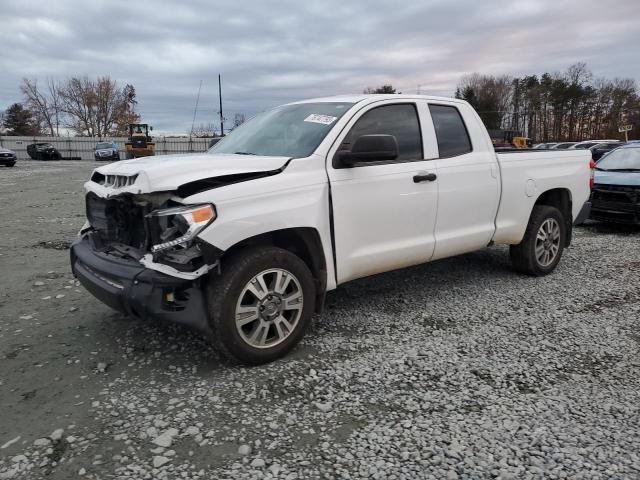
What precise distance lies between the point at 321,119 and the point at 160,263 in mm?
A: 1807

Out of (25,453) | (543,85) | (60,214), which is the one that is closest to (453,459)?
(25,453)

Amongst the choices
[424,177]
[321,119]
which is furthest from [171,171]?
[424,177]

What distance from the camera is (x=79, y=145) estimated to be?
4859cm

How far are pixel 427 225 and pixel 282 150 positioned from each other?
4.75 ft

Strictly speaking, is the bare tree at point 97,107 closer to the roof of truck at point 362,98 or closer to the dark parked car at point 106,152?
the dark parked car at point 106,152

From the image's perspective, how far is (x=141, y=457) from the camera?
8.18 feet

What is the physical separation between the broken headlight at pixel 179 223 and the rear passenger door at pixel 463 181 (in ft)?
7.39

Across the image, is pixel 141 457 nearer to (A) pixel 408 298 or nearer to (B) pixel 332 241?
(B) pixel 332 241

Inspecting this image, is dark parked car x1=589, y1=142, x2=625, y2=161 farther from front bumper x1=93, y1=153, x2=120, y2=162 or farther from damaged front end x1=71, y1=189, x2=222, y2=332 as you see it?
front bumper x1=93, y1=153, x2=120, y2=162

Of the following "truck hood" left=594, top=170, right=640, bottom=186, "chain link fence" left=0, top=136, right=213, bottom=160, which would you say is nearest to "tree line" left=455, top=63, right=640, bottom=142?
"chain link fence" left=0, top=136, right=213, bottom=160

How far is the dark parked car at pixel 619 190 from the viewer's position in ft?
27.9

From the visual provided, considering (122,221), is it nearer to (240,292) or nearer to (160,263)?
(160,263)

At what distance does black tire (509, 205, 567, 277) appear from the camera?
17.9 ft

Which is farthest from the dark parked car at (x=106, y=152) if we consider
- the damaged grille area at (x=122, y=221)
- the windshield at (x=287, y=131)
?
the damaged grille area at (x=122, y=221)
